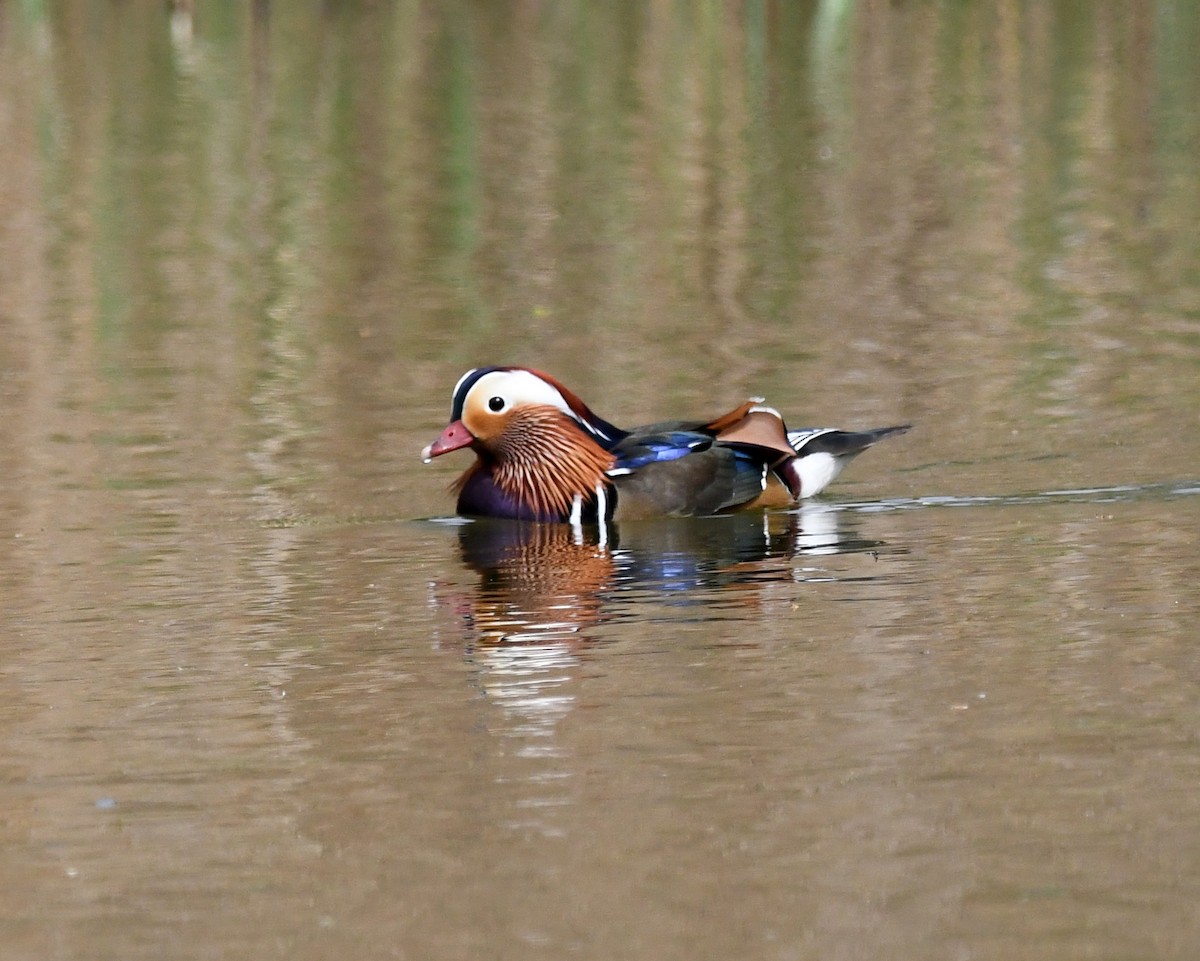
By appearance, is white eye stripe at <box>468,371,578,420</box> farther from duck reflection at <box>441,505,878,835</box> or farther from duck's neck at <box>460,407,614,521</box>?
duck reflection at <box>441,505,878,835</box>

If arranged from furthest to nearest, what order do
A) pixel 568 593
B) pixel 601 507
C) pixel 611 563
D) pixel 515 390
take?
pixel 515 390 → pixel 601 507 → pixel 611 563 → pixel 568 593

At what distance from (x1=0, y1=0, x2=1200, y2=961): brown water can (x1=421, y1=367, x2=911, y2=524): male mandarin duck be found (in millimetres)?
174

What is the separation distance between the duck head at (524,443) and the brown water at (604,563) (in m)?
0.34

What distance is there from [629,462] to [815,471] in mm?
725

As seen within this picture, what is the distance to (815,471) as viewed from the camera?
32.3ft

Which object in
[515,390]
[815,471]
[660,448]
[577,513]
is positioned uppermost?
[515,390]

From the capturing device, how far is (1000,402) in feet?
36.4

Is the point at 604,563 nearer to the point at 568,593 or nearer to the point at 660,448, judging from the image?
the point at 568,593

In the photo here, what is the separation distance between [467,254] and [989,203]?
3748 millimetres

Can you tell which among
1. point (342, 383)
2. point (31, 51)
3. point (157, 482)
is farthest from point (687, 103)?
point (157, 482)

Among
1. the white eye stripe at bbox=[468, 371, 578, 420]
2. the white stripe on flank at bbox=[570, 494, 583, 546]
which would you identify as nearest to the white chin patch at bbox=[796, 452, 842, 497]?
the white stripe on flank at bbox=[570, 494, 583, 546]

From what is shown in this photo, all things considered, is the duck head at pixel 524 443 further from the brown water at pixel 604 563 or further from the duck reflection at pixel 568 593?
the brown water at pixel 604 563

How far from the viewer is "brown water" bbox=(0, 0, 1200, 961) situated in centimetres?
493

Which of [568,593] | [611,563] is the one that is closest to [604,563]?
[611,563]
